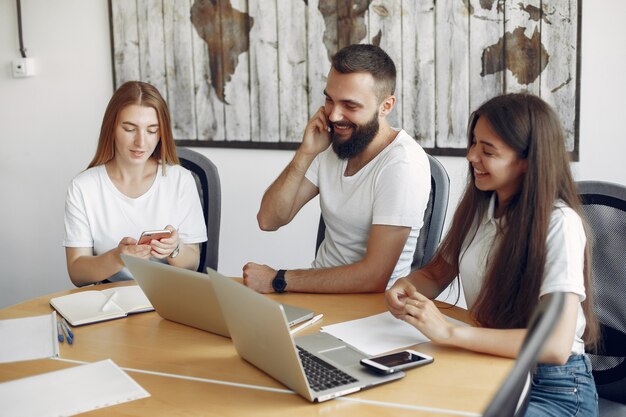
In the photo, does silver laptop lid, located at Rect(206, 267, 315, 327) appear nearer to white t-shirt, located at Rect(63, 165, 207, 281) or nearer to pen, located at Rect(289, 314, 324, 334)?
pen, located at Rect(289, 314, 324, 334)

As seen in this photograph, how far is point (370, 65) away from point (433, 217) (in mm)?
Result: 498

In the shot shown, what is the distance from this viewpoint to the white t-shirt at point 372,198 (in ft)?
6.92

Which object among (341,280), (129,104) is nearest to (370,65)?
(341,280)

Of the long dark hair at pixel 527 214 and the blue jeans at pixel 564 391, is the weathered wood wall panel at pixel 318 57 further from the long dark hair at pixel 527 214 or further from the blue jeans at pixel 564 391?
the blue jeans at pixel 564 391

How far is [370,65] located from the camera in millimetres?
2248

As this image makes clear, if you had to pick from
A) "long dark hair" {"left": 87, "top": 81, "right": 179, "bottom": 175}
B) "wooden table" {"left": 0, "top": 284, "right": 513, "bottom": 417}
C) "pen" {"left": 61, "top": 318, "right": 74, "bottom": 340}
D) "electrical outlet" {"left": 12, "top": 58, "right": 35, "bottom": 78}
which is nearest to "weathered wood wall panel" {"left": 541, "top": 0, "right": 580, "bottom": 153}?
"wooden table" {"left": 0, "top": 284, "right": 513, "bottom": 417}

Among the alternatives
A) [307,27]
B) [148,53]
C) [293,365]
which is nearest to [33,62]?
[148,53]

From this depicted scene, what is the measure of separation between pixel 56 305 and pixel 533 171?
4.07 ft

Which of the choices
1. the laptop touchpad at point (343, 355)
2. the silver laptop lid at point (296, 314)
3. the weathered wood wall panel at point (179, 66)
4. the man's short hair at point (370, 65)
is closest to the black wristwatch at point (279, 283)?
the silver laptop lid at point (296, 314)

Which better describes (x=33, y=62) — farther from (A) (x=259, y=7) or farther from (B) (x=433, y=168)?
(B) (x=433, y=168)

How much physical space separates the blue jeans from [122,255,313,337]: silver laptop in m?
0.54

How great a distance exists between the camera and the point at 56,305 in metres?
1.93

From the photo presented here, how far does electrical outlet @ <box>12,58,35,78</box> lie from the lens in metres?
4.00

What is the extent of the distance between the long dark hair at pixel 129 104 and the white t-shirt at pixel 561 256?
1.20m
